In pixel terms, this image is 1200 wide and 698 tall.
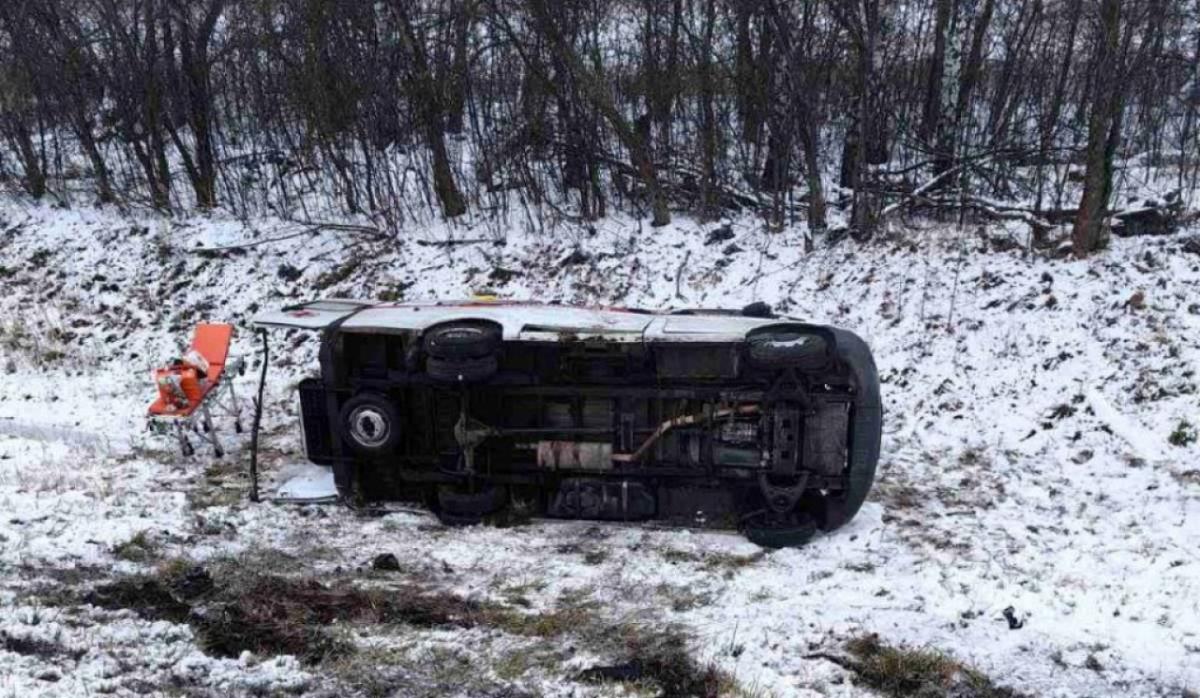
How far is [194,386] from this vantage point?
24.5 feet

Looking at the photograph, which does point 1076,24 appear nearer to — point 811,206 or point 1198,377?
point 811,206

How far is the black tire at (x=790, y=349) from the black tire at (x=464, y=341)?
5.54ft

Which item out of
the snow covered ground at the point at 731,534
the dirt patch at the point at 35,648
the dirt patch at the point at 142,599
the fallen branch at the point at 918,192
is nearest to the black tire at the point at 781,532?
the snow covered ground at the point at 731,534

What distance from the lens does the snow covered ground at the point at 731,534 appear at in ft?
13.8

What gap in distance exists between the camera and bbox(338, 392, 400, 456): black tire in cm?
623

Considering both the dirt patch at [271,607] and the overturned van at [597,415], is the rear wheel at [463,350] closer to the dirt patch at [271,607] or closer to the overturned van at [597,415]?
the overturned van at [597,415]

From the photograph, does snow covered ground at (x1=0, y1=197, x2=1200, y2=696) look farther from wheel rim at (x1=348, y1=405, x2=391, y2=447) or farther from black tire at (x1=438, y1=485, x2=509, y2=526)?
wheel rim at (x1=348, y1=405, x2=391, y2=447)

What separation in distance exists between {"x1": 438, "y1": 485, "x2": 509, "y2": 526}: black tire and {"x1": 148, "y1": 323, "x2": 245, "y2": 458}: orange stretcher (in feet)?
8.18

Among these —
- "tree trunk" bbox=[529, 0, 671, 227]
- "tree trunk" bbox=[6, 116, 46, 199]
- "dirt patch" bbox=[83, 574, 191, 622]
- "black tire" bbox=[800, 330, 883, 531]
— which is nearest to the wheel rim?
"dirt patch" bbox=[83, 574, 191, 622]

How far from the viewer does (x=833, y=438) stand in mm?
5781

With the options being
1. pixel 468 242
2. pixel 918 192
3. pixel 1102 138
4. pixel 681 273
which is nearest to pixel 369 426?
pixel 681 273

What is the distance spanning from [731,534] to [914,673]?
1920 mm

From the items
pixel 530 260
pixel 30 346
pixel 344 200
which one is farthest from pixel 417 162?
pixel 30 346

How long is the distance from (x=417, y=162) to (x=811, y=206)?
554 cm
